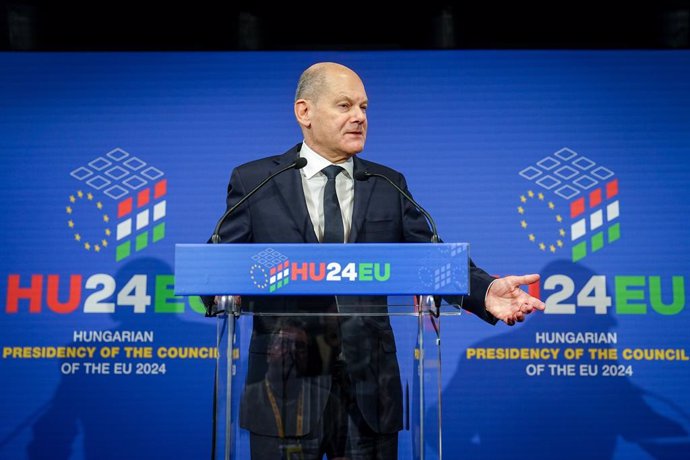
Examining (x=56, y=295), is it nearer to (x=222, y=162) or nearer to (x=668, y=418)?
(x=222, y=162)

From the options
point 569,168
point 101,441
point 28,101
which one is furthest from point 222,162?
point 569,168

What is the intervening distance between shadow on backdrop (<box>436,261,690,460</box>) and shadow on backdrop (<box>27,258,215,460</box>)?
1.11 metres

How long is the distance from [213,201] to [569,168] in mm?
1641

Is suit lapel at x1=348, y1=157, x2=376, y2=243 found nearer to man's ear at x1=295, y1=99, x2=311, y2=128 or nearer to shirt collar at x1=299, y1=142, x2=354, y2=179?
shirt collar at x1=299, y1=142, x2=354, y2=179

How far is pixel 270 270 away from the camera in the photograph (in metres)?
1.50

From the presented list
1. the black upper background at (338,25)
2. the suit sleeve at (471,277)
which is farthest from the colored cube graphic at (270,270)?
the black upper background at (338,25)

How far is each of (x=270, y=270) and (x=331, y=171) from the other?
60 centimetres

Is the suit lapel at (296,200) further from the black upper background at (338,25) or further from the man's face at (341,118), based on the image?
the black upper background at (338,25)

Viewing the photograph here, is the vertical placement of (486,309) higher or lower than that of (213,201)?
lower

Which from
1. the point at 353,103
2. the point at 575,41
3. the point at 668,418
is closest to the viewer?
the point at 353,103

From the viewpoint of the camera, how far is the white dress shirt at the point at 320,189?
193cm

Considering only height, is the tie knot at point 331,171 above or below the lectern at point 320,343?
above

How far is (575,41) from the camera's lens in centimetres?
380

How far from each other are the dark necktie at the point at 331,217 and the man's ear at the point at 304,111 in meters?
0.25
